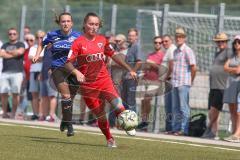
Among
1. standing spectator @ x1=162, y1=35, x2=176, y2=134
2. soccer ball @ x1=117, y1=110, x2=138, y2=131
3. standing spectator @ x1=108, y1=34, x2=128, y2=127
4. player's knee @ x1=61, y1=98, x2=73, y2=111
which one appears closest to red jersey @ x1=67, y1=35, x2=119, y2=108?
soccer ball @ x1=117, y1=110, x2=138, y2=131

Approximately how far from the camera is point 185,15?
925 inches

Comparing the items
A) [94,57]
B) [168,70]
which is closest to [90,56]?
[94,57]

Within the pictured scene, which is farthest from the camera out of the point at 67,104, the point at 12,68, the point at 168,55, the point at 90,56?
the point at 12,68

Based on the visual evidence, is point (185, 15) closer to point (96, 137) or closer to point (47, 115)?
point (47, 115)

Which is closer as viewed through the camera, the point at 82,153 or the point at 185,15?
the point at 82,153

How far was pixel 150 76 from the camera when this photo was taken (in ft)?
63.5

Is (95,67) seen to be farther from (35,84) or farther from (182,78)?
(35,84)

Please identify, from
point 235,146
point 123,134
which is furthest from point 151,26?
point 235,146

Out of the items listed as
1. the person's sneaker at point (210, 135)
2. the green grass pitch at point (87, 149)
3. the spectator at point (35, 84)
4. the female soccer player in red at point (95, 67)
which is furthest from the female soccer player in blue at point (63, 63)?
→ the spectator at point (35, 84)

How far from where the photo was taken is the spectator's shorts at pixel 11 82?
932 inches

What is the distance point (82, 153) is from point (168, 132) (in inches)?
288

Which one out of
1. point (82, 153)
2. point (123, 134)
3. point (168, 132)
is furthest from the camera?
point (168, 132)

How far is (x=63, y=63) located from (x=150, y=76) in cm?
353

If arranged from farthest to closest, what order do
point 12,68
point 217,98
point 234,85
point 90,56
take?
1. point 12,68
2. point 217,98
3. point 234,85
4. point 90,56
